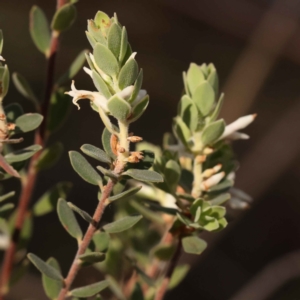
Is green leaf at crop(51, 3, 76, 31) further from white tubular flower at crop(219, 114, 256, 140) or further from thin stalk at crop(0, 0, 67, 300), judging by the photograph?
white tubular flower at crop(219, 114, 256, 140)

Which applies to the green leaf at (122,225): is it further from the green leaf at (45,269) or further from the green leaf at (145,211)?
the green leaf at (145,211)

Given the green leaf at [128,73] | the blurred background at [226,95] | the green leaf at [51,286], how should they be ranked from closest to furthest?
the green leaf at [128,73]
the green leaf at [51,286]
the blurred background at [226,95]

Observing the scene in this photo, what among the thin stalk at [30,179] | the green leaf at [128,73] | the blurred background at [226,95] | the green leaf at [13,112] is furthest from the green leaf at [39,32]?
the blurred background at [226,95]

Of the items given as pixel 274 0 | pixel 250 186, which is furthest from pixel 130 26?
pixel 250 186

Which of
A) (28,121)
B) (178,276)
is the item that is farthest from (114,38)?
(178,276)

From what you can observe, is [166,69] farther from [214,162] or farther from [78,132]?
[214,162]

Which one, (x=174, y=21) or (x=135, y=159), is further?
(x=174, y=21)

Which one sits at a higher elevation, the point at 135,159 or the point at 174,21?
the point at 135,159

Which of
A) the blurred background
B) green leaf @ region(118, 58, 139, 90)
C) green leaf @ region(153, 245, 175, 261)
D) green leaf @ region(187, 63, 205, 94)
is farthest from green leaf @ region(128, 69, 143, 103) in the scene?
the blurred background
